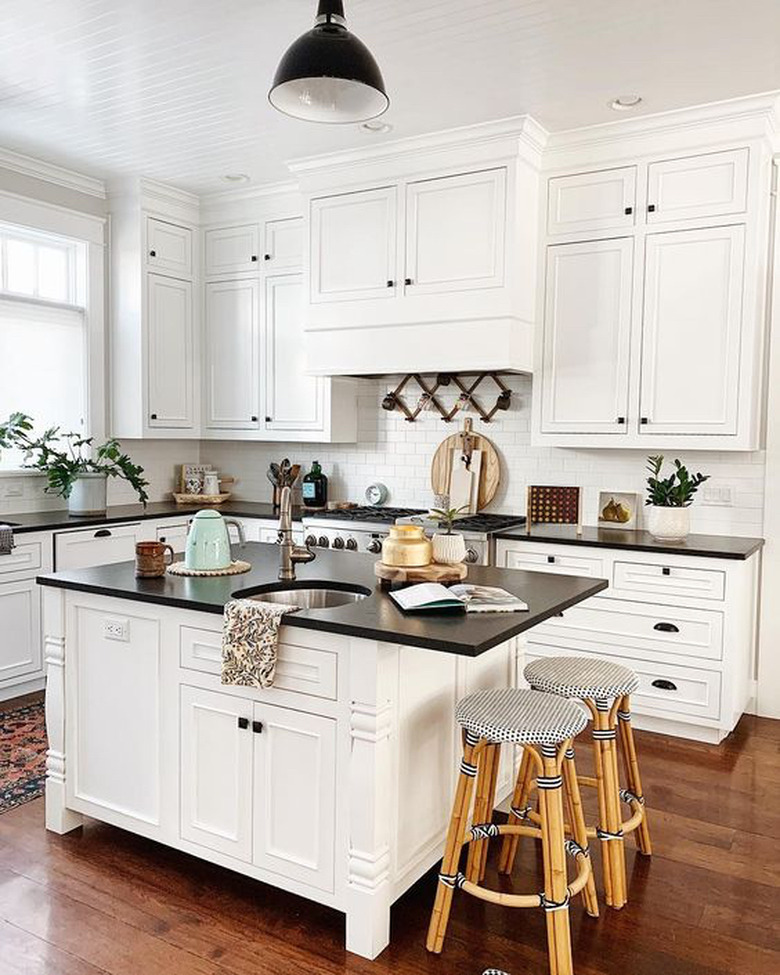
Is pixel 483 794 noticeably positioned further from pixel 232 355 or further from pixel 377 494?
pixel 232 355

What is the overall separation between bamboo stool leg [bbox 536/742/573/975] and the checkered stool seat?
41 centimetres

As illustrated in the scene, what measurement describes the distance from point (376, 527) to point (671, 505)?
1.58 metres

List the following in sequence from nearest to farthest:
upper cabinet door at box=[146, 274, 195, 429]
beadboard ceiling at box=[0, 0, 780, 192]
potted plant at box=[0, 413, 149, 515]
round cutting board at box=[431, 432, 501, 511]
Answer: beadboard ceiling at box=[0, 0, 780, 192]
potted plant at box=[0, 413, 149, 515]
round cutting board at box=[431, 432, 501, 511]
upper cabinet door at box=[146, 274, 195, 429]

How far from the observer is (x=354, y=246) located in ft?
15.7

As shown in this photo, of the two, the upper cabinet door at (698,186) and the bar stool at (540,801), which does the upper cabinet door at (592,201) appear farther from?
the bar stool at (540,801)

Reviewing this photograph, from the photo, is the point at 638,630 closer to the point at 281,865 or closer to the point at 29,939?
the point at 281,865

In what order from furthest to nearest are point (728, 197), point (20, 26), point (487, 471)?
point (487, 471), point (728, 197), point (20, 26)

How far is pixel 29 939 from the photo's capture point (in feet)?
7.66

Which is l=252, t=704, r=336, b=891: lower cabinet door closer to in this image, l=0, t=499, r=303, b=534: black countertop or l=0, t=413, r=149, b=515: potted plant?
l=0, t=499, r=303, b=534: black countertop

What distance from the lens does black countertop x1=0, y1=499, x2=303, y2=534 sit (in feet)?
14.8

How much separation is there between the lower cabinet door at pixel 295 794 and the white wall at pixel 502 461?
275 centimetres

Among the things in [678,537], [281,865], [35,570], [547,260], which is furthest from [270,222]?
[281,865]

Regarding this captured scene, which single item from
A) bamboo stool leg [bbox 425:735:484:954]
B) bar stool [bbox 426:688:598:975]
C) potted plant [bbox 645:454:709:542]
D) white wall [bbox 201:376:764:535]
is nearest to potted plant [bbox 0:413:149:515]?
white wall [bbox 201:376:764:535]

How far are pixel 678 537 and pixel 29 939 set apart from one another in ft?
10.5
